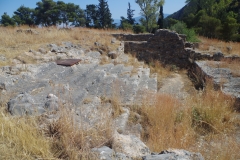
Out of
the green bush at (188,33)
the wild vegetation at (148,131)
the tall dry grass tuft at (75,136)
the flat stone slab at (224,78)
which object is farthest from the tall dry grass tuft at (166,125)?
the green bush at (188,33)

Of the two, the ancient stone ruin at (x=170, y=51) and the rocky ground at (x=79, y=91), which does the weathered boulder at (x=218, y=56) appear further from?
the rocky ground at (x=79, y=91)

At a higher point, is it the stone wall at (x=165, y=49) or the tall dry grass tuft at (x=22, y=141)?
the stone wall at (x=165, y=49)

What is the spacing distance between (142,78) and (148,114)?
301 centimetres

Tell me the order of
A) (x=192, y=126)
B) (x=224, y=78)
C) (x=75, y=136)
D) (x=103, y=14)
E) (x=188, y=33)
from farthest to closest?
1. (x=103, y=14)
2. (x=188, y=33)
3. (x=224, y=78)
4. (x=192, y=126)
5. (x=75, y=136)

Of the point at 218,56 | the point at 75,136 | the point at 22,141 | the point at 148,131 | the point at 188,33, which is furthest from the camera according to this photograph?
the point at 188,33

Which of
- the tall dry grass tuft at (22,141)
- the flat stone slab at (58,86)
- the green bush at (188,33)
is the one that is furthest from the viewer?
the green bush at (188,33)

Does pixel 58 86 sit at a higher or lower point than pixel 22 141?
higher

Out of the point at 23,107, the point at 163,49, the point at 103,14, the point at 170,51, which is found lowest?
the point at 23,107

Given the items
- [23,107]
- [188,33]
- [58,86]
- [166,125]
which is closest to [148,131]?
A: [166,125]

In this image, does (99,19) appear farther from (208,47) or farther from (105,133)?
(105,133)

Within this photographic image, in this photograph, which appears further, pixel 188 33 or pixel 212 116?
pixel 188 33

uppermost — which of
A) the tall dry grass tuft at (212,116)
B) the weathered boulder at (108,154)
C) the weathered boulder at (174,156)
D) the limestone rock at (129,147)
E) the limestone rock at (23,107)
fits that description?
the limestone rock at (23,107)

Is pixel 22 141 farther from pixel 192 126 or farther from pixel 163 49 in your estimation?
pixel 163 49

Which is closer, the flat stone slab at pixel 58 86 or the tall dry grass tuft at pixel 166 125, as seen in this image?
the flat stone slab at pixel 58 86
